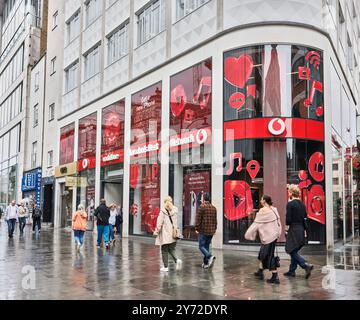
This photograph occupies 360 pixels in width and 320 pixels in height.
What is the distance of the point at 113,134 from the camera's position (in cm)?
2352

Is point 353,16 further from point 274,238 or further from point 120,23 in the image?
point 274,238

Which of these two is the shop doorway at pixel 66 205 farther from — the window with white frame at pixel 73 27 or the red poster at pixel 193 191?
the red poster at pixel 193 191

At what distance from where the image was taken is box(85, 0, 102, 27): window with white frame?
86.3ft

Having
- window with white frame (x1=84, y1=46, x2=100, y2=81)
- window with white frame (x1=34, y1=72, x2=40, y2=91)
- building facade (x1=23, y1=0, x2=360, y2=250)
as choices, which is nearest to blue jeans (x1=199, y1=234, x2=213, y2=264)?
building facade (x1=23, y1=0, x2=360, y2=250)

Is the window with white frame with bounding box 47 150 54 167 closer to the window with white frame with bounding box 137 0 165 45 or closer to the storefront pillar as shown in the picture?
the window with white frame with bounding box 137 0 165 45

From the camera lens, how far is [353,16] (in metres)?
26.7

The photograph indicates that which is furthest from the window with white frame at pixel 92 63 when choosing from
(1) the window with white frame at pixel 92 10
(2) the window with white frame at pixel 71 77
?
(1) the window with white frame at pixel 92 10

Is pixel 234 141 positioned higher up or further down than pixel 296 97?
further down

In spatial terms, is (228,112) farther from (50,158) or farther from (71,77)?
(50,158)

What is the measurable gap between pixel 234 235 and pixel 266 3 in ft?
26.7

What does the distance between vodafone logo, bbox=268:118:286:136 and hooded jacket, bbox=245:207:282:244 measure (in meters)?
5.90

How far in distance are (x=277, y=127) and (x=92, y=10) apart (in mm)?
17087
